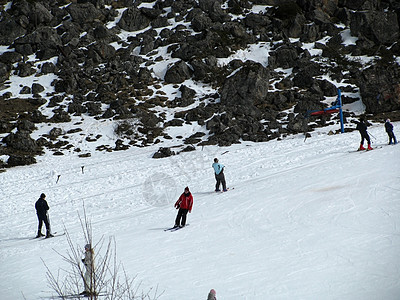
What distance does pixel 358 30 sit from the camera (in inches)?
2131

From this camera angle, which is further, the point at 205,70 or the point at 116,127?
the point at 205,70

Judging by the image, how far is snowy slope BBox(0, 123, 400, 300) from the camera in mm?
8023

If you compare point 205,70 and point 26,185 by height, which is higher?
point 205,70

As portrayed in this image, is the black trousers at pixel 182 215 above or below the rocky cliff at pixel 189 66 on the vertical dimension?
below

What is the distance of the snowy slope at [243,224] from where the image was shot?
8023 mm

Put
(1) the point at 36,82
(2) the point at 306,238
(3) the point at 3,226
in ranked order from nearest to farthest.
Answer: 1. (2) the point at 306,238
2. (3) the point at 3,226
3. (1) the point at 36,82

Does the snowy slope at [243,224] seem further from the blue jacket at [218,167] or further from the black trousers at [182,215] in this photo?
the blue jacket at [218,167]

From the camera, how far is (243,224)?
40.7 feet

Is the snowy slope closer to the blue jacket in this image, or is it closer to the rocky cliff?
the blue jacket

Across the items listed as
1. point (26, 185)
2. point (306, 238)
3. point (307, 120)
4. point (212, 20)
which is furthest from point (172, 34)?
point (306, 238)

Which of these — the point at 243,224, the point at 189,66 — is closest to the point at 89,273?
the point at 243,224

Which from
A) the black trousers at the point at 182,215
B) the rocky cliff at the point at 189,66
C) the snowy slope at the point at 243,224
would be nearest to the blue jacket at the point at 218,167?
the snowy slope at the point at 243,224

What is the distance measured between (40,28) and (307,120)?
147 feet

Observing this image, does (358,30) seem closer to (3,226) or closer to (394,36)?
(394,36)
